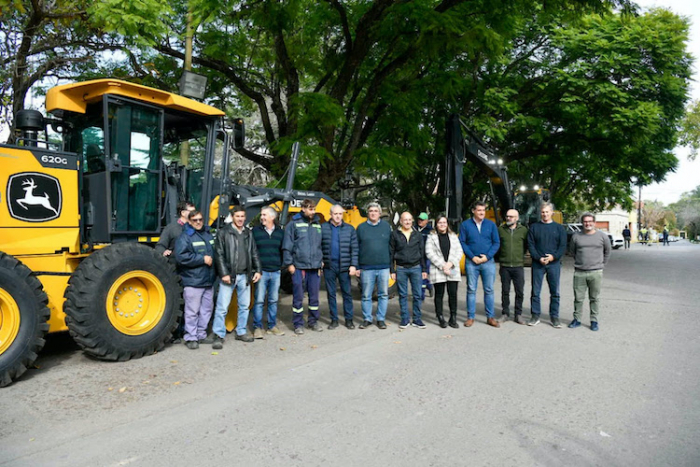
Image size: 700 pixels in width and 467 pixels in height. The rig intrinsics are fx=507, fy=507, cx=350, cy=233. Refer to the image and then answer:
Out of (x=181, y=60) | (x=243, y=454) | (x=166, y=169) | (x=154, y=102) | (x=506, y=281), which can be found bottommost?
(x=243, y=454)

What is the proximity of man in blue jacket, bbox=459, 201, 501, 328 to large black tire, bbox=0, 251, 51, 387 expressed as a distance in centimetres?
577

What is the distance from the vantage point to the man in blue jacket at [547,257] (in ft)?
25.7

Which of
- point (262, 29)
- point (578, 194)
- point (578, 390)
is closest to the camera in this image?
point (578, 390)

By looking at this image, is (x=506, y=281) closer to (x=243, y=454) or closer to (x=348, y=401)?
(x=348, y=401)

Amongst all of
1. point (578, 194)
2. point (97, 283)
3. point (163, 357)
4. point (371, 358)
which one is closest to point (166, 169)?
point (97, 283)

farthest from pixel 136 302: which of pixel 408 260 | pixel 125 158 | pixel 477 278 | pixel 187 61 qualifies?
pixel 187 61

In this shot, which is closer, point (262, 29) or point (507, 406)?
point (507, 406)

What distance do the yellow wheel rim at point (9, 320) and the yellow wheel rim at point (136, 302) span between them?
902 mm

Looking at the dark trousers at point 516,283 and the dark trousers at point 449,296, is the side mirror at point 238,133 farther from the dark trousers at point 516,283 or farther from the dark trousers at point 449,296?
the dark trousers at point 516,283

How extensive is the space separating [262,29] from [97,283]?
28.9 ft

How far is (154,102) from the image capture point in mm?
6648

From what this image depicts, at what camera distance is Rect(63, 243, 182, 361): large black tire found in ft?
18.0

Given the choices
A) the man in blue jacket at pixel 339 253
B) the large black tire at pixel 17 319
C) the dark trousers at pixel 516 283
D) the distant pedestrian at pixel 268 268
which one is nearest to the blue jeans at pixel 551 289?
the dark trousers at pixel 516 283

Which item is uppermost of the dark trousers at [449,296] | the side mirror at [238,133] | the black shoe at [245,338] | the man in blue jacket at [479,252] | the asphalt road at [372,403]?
the side mirror at [238,133]
